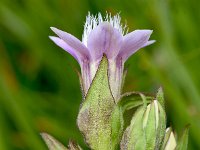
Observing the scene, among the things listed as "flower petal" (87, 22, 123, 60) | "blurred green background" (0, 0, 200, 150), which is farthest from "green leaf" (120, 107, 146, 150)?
"blurred green background" (0, 0, 200, 150)

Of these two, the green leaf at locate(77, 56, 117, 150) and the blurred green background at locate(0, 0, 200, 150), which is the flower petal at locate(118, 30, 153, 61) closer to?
the green leaf at locate(77, 56, 117, 150)

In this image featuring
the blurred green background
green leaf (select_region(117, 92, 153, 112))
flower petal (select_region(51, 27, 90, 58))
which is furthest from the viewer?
the blurred green background

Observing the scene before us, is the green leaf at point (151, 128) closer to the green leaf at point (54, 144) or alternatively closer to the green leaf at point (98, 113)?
the green leaf at point (98, 113)

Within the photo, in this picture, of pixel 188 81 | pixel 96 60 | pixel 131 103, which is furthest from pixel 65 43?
pixel 188 81

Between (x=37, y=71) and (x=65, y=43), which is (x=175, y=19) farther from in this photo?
(x=65, y=43)

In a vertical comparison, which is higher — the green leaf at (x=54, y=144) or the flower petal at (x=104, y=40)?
the flower petal at (x=104, y=40)

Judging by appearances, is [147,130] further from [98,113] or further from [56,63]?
[56,63]

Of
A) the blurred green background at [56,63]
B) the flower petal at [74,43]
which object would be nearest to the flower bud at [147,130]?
the flower petal at [74,43]

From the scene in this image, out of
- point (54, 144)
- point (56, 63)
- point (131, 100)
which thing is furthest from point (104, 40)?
point (56, 63)
